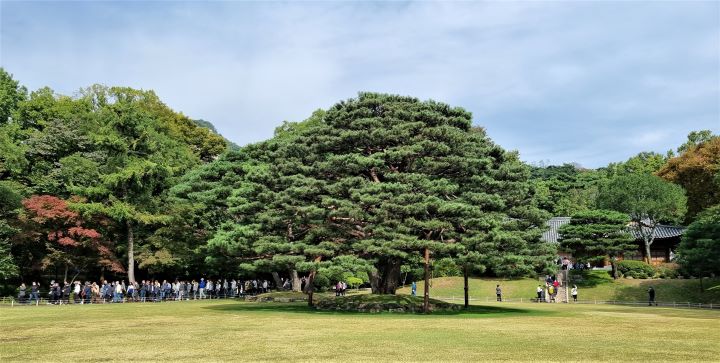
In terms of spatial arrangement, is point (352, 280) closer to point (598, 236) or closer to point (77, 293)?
point (598, 236)

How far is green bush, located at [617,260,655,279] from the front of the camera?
4612cm

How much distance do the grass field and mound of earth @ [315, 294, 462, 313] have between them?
4055 mm

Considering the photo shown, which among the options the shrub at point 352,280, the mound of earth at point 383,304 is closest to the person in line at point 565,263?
the shrub at point 352,280

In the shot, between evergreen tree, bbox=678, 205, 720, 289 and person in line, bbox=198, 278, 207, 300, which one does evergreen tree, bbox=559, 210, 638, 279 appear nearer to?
evergreen tree, bbox=678, 205, 720, 289

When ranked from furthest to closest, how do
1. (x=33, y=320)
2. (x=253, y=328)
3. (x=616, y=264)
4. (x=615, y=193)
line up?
(x=615, y=193) < (x=616, y=264) < (x=33, y=320) < (x=253, y=328)

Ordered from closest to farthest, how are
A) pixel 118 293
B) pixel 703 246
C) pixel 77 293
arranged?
pixel 77 293
pixel 118 293
pixel 703 246

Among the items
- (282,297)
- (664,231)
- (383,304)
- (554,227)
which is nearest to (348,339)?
(383,304)

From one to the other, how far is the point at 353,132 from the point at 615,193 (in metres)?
34.7

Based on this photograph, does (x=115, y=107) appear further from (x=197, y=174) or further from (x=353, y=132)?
(x=353, y=132)

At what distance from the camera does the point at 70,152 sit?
43.6 metres

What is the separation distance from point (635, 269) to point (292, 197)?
109 feet

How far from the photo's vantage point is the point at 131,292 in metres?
36.3

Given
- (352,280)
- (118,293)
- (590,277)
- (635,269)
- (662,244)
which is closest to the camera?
(118,293)

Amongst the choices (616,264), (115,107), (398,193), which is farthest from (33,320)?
(616,264)
